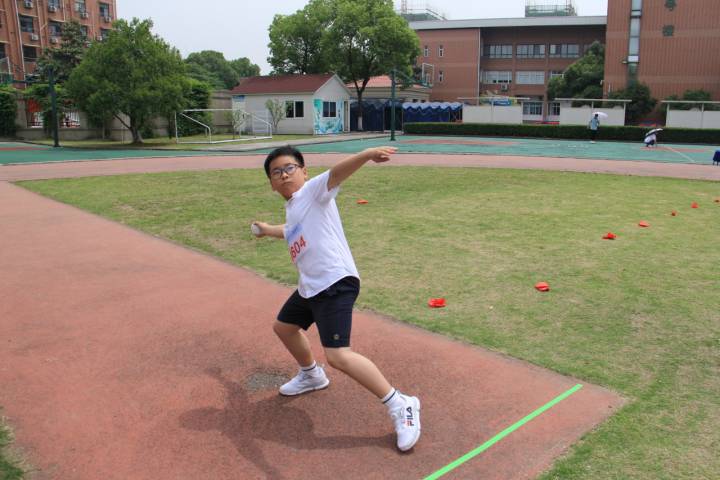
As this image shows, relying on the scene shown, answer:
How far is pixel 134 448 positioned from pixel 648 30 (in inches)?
2502

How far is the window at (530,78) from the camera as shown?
73.6 metres

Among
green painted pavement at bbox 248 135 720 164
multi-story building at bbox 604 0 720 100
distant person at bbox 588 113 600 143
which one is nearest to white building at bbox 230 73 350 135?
green painted pavement at bbox 248 135 720 164

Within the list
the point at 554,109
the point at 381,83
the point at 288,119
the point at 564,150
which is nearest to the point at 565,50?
the point at 554,109

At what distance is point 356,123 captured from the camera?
5078 cm

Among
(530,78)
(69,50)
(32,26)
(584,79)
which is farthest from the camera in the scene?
(530,78)

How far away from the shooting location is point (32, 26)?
6034cm

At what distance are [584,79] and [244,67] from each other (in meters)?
70.7

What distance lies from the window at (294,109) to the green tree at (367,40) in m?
6.47

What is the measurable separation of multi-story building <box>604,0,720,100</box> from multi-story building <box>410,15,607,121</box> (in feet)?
46.6

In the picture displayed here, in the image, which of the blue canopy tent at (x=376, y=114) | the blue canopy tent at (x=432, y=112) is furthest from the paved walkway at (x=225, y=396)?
the blue canopy tent at (x=376, y=114)

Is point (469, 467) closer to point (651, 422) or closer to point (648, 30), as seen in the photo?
point (651, 422)

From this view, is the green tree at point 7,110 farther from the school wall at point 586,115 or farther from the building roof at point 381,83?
the school wall at point 586,115

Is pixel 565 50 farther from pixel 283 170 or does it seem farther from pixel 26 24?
pixel 283 170

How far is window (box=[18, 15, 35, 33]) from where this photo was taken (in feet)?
195
